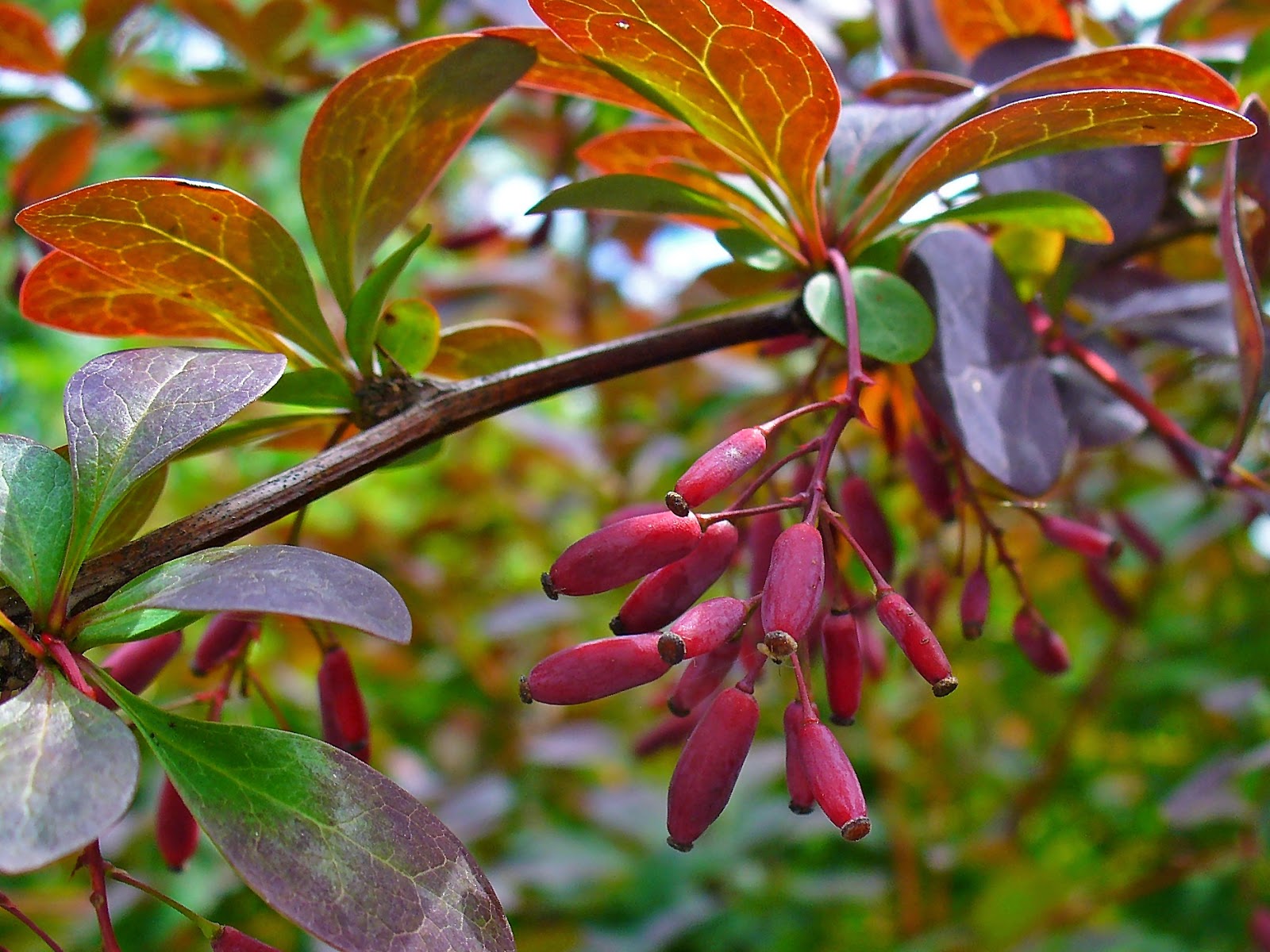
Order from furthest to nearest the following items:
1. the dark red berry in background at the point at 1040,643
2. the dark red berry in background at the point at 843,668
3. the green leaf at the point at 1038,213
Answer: the dark red berry in background at the point at 1040,643 < the green leaf at the point at 1038,213 < the dark red berry in background at the point at 843,668

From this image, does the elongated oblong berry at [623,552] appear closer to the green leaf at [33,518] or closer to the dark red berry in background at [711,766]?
the dark red berry in background at [711,766]

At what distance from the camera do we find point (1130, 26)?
129 cm

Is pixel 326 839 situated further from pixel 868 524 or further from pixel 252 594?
pixel 868 524

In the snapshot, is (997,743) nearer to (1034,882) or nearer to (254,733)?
(1034,882)

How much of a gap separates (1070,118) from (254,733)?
0.62 meters

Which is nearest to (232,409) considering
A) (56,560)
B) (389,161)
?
(56,560)

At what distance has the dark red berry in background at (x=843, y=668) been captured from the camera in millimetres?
695

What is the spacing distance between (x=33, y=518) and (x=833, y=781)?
479mm

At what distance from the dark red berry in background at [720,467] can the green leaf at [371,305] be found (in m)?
0.26

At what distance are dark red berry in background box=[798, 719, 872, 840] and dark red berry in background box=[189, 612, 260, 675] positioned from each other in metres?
0.42

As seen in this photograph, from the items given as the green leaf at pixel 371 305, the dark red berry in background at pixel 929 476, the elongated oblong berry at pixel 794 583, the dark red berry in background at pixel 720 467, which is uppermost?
the green leaf at pixel 371 305

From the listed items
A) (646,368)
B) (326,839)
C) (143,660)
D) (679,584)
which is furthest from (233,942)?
(646,368)

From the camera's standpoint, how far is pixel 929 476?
3.05 feet

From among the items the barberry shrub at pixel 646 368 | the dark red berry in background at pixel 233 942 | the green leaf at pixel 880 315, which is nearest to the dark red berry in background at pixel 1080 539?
the barberry shrub at pixel 646 368
